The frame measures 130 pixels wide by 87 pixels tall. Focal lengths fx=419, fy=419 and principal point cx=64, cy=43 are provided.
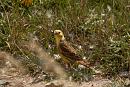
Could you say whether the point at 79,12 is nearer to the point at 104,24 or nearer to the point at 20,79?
the point at 104,24

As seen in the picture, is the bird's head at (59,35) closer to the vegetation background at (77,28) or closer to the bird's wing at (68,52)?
the bird's wing at (68,52)

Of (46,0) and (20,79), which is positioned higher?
(46,0)

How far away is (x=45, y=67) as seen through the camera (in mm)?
5234

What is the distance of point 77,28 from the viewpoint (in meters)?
5.96

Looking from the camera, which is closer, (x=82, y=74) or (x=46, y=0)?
(x=82, y=74)

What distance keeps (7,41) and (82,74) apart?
1242 millimetres

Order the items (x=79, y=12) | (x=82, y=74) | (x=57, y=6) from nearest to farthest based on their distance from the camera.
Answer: (x=82, y=74), (x=79, y=12), (x=57, y=6)

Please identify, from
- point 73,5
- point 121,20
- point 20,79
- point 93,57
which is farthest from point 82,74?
point 73,5

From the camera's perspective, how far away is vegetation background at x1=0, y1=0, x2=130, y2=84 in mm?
5316

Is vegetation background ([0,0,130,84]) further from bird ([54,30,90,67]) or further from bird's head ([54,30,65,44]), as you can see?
bird's head ([54,30,65,44])

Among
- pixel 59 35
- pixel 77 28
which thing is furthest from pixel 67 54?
pixel 77 28

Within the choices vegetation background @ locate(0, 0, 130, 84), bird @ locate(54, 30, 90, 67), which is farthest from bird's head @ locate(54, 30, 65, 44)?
vegetation background @ locate(0, 0, 130, 84)

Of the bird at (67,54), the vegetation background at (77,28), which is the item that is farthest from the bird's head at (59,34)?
the vegetation background at (77,28)

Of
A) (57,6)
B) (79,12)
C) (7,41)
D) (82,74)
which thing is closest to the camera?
(82,74)
